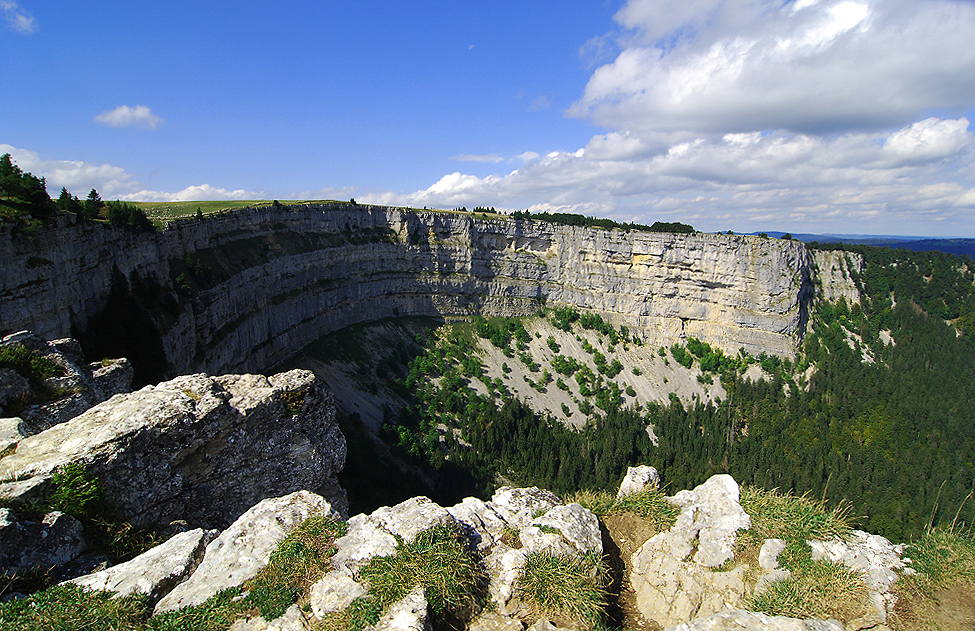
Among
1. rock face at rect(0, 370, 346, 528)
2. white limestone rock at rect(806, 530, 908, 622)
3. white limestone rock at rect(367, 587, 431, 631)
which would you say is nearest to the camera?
white limestone rock at rect(367, 587, 431, 631)

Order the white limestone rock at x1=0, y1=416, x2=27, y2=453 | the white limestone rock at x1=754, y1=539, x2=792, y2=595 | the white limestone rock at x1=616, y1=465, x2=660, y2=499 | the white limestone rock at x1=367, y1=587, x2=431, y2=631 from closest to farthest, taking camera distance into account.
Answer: the white limestone rock at x1=367, y1=587, x2=431, y2=631, the white limestone rock at x1=754, y1=539, x2=792, y2=595, the white limestone rock at x1=0, y1=416, x2=27, y2=453, the white limestone rock at x1=616, y1=465, x2=660, y2=499

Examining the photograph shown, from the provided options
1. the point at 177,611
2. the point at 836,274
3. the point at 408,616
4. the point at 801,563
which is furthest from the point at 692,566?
the point at 836,274

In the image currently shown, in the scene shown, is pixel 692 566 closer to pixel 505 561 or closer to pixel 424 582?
pixel 505 561

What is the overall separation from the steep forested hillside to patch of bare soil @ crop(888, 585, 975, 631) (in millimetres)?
41521

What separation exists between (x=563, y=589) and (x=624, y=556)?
339cm

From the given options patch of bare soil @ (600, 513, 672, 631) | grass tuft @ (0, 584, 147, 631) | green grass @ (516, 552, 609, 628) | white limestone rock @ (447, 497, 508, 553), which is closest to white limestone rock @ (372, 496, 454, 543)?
white limestone rock @ (447, 497, 508, 553)

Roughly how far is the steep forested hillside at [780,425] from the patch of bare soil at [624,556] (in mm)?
37532

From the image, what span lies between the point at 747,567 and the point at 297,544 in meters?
9.41

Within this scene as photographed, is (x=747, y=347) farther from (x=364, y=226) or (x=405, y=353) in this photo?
(x=364, y=226)

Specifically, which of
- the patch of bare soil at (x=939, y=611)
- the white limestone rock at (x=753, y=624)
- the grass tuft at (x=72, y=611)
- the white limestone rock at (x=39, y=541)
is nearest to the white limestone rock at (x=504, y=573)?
the white limestone rock at (x=753, y=624)

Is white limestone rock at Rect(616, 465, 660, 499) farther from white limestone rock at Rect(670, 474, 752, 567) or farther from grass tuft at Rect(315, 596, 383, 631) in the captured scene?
grass tuft at Rect(315, 596, 383, 631)

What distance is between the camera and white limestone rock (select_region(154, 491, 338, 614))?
7.78 meters

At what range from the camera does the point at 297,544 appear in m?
8.59

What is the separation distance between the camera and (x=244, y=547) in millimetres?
8781
